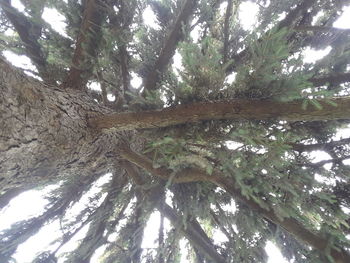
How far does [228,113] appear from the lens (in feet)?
10.1

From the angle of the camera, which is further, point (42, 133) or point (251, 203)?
point (251, 203)

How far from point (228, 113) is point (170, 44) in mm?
1897

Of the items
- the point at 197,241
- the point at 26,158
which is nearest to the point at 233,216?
the point at 197,241

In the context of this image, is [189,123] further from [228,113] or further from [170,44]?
[170,44]

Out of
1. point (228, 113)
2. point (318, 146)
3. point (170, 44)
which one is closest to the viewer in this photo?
point (228, 113)

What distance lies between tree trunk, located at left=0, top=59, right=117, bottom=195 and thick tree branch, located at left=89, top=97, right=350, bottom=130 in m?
0.26

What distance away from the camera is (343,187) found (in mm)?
3205

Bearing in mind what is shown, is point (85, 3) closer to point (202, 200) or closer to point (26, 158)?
point (26, 158)

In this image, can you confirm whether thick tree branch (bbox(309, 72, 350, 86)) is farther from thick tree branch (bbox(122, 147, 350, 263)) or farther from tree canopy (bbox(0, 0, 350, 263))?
thick tree branch (bbox(122, 147, 350, 263))

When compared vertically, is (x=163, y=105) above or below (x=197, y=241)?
above

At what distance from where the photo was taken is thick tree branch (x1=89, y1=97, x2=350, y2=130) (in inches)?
107

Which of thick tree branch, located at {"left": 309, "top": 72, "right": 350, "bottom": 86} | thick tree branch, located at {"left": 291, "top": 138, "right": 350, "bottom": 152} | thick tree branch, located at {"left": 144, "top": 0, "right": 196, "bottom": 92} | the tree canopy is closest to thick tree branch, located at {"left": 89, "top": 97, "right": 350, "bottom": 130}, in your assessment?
the tree canopy

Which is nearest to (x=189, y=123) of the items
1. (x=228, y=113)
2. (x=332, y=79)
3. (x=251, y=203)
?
(x=228, y=113)

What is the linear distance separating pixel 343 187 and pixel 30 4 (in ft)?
12.3
